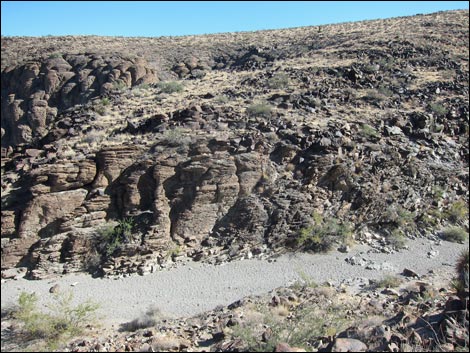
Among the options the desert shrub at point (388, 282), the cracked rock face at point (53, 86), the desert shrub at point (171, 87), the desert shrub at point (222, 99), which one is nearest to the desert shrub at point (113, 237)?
the desert shrub at point (388, 282)

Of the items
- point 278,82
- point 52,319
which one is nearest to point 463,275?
point 52,319

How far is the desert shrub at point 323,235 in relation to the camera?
12500 mm

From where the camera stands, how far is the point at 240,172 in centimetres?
1373

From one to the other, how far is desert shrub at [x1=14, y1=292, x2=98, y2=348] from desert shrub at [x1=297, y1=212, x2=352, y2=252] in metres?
6.71

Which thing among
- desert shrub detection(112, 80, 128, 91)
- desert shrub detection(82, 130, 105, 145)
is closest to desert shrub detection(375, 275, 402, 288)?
desert shrub detection(82, 130, 105, 145)

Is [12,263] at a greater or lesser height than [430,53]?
lesser

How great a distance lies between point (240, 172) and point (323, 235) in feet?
11.9

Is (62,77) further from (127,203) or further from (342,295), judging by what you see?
(342,295)

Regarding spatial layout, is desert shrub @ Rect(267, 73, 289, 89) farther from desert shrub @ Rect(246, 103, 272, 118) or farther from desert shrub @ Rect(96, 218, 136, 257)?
desert shrub @ Rect(96, 218, 136, 257)

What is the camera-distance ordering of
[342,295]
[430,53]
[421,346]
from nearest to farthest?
[421,346] → [342,295] → [430,53]

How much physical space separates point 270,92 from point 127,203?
10.2m

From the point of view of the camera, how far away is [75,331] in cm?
857

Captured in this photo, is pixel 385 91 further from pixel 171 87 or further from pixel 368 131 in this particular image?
pixel 171 87

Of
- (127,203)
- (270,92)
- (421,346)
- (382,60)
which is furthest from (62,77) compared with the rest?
(421,346)
